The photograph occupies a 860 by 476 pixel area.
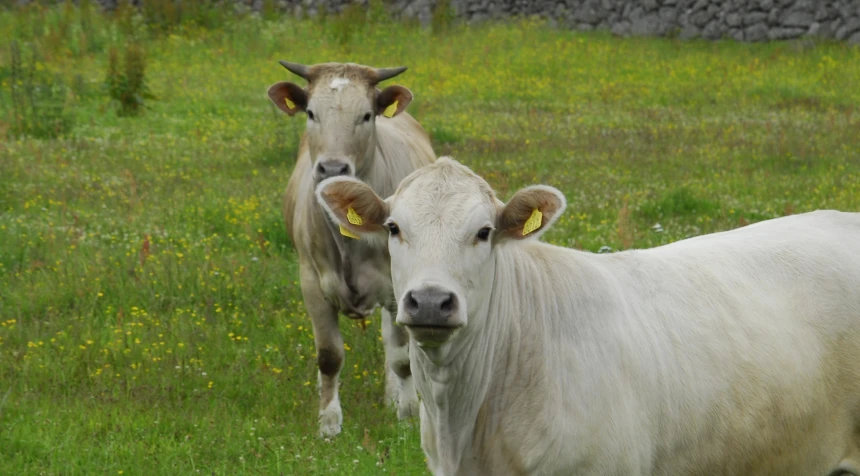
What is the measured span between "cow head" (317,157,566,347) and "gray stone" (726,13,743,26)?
2236cm

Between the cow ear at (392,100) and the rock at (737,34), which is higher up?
the cow ear at (392,100)

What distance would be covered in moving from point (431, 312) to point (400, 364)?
3113 mm

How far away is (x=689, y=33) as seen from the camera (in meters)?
25.7

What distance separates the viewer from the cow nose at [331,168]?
22.3 ft

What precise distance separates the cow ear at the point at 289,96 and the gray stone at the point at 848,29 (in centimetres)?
1923

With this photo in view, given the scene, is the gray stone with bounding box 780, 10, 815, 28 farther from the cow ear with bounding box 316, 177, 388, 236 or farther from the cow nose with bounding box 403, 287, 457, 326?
the cow nose with bounding box 403, 287, 457, 326

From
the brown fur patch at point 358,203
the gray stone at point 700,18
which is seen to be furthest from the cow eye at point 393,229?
the gray stone at point 700,18

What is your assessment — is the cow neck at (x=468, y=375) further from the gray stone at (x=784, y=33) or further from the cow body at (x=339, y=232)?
the gray stone at (x=784, y=33)

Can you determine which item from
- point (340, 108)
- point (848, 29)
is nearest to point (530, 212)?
point (340, 108)

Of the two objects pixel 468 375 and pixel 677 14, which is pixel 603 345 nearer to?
pixel 468 375

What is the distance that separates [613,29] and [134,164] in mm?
15461

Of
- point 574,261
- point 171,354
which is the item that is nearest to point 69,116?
point 171,354

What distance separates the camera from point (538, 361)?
4453 mm

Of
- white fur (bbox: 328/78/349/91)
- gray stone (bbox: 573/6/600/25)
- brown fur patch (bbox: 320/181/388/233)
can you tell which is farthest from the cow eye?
gray stone (bbox: 573/6/600/25)
